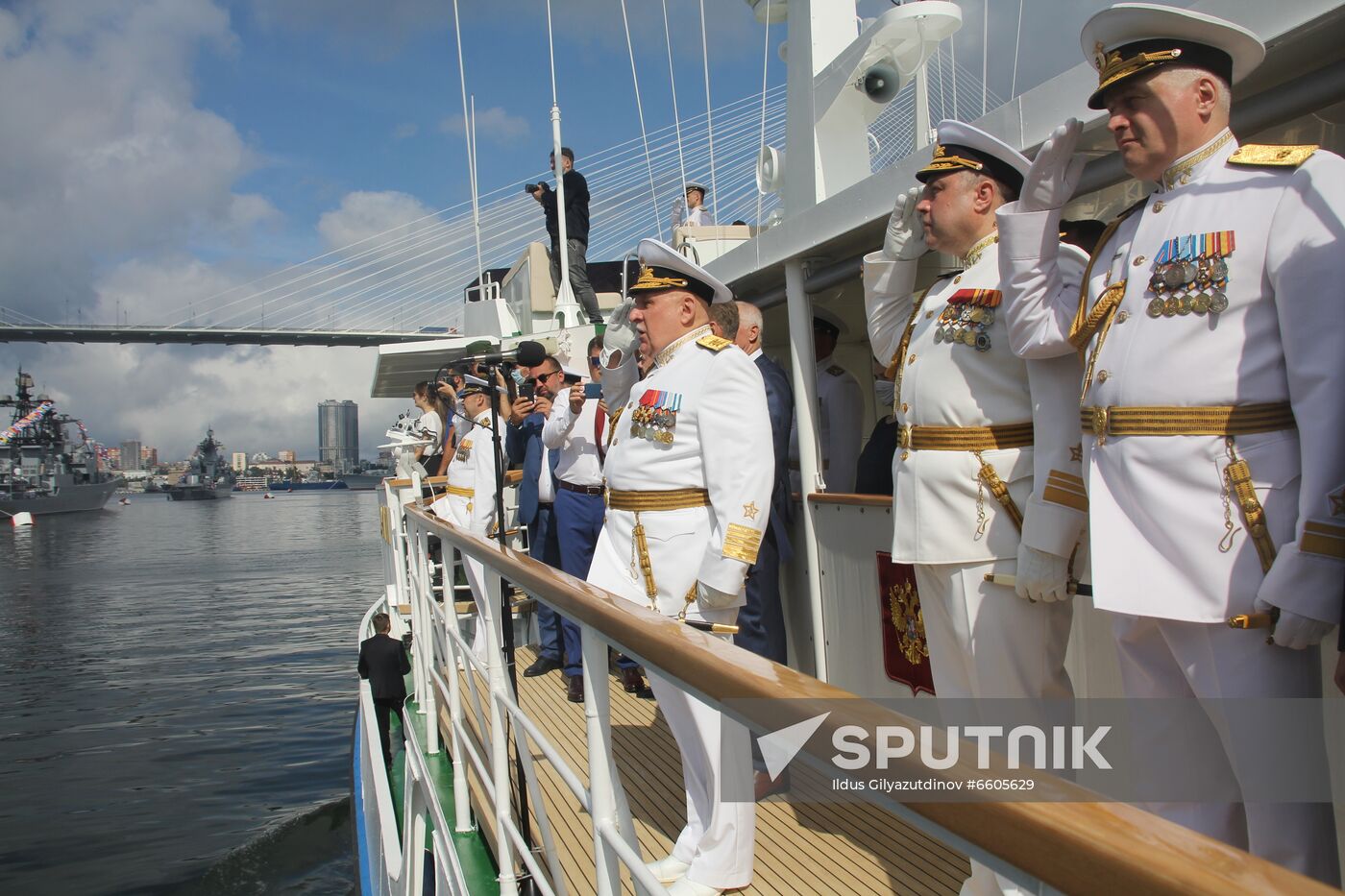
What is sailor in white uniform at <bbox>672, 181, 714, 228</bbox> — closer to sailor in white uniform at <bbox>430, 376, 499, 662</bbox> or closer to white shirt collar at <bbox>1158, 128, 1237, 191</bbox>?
sailor in white uniform at <bbox>430, 376, 499, 662</bbox>

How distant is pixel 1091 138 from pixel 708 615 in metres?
1.36

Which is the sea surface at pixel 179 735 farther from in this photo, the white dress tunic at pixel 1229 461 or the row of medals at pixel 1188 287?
the row of medals at pixel 1188 287

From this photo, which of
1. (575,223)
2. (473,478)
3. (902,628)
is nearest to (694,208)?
(575,223)

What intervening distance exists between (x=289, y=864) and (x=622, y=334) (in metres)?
6.16

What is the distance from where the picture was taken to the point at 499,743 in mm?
2092

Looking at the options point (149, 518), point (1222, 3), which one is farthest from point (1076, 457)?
point (149, 518)

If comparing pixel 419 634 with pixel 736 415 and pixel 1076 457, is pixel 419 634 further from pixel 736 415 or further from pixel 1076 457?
pixel 1076 457

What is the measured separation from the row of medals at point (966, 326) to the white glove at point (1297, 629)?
0.78m

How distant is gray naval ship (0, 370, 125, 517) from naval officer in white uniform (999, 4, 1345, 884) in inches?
2881

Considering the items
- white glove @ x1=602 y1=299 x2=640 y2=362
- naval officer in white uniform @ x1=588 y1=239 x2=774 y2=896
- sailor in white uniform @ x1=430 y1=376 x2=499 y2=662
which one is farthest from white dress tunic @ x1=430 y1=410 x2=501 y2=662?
naval officer in white uniform @ x1=588 y1=239 x2=774 y2=896

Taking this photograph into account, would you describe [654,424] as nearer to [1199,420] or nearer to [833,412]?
[1199,420]

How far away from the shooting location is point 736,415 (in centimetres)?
228

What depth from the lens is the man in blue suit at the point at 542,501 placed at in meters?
4.70

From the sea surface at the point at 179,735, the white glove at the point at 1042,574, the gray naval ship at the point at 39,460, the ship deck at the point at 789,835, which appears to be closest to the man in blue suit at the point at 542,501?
the ship deck at the point at 789,835
